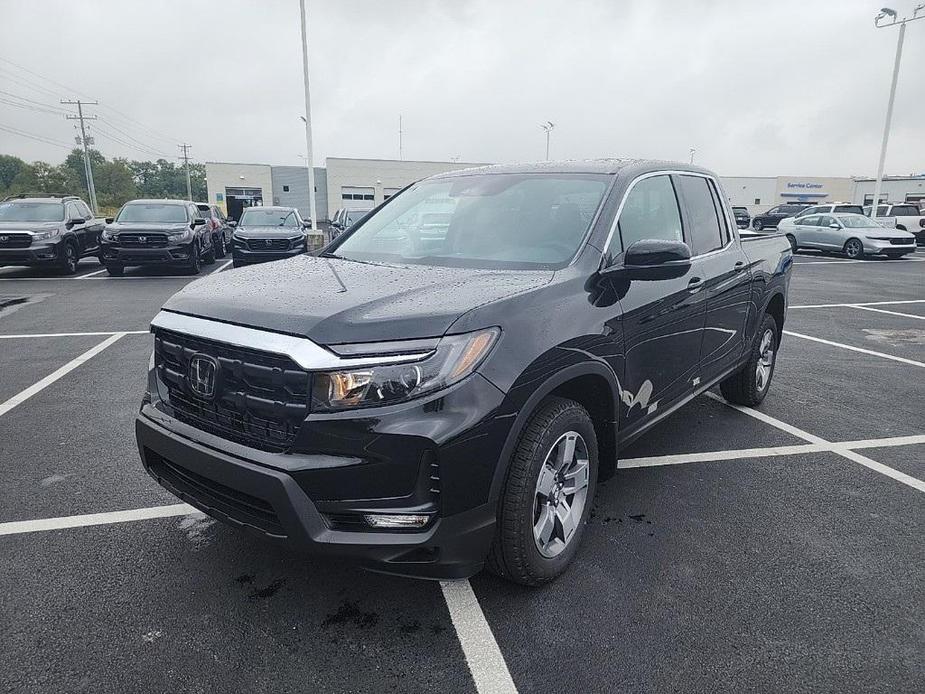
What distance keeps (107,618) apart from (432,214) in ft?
8.42

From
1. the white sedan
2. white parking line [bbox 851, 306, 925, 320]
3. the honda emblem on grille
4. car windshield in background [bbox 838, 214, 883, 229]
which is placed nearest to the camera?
the honda emblem on grille

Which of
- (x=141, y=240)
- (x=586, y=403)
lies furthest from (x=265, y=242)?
(x=586, y=403)

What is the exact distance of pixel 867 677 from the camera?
89.4 inches

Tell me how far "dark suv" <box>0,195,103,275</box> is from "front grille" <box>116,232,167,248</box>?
1.40 meters

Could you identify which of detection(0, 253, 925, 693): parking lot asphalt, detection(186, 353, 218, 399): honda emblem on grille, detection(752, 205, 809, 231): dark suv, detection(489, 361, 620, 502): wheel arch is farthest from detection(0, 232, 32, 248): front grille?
detection(752, 205, 809, 231): dark suv

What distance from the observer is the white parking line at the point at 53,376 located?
5.25 metres

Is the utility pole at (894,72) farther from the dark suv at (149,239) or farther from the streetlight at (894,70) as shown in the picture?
the dark suv at (149,239)

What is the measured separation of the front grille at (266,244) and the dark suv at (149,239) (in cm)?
121

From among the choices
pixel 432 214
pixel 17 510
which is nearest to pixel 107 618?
pixel 17 510

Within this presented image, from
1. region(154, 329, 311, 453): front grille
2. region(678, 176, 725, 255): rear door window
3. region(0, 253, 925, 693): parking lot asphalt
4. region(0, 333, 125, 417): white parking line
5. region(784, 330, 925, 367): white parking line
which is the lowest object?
region(0, 253, 925, 693): parking lot asphalt

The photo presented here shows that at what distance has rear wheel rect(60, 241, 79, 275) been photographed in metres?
14.1

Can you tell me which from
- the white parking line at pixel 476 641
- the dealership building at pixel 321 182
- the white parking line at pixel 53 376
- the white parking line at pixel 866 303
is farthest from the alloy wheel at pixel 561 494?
the dealership building at pixel 321 182

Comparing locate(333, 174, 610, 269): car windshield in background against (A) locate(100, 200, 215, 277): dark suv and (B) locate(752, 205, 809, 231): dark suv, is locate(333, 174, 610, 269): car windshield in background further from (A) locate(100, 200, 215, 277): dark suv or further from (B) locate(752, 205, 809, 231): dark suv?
(B) locate(752, 205, 809, 231): dark suv

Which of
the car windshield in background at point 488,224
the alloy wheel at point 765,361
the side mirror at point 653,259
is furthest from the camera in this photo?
the alloy wheel at point 765,361
